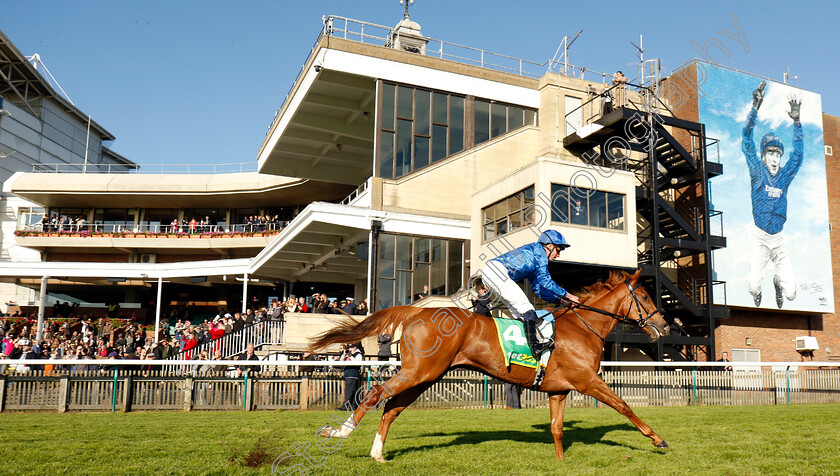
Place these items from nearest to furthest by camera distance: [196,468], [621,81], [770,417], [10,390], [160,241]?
[196,468], [770,417], [10,390], [621,81], [160,241]

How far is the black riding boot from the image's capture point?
301 inches

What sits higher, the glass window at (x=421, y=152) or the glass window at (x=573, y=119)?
the glass window at (x=573, y=119)

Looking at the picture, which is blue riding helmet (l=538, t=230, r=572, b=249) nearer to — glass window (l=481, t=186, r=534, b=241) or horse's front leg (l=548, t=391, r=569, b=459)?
horse's front leg (l=548, t=391, r=569, b=459)

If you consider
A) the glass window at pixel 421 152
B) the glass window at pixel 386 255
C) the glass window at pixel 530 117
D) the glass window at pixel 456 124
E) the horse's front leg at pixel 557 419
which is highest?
the glass window at pixel 530 117

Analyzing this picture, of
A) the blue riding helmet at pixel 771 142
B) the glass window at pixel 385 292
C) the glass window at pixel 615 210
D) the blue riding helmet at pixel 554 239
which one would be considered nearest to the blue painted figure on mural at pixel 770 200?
the blue riding helmet at pixel 771 142

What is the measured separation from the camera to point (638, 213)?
2639 centimetres

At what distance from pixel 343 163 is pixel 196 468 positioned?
3047 cm

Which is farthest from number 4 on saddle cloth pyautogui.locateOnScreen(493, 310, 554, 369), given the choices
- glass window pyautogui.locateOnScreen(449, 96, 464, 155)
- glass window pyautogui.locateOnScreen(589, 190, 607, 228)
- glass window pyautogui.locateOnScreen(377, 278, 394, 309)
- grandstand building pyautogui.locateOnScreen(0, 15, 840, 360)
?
glass window pyautogui.locateOnScreen(449, 96, 464, 155)

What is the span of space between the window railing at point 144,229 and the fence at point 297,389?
28.9 metres

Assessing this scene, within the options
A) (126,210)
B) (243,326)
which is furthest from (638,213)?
(126,210)

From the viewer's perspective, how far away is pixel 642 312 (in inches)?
330

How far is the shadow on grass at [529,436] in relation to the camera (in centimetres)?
798

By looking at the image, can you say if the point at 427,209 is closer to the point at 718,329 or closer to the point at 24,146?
the point at 718,329

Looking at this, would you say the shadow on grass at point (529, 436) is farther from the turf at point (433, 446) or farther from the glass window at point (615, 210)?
the glass window at point (615, 210)
